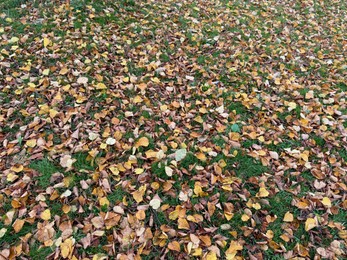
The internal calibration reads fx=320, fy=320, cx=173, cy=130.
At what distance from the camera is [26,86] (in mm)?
3521

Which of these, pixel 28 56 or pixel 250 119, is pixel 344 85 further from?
pixel 28 56

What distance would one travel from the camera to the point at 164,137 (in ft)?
10.3

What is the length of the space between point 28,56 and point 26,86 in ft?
Result: 1.96

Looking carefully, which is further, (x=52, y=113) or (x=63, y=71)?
(x=63, y=71)

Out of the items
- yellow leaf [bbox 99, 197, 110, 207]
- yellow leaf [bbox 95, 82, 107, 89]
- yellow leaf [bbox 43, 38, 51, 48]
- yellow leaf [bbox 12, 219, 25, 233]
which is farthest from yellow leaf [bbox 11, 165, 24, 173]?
yellow leaf [bbox 43, 38, 51, 48]

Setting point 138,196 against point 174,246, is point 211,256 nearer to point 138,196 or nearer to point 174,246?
point 174,246

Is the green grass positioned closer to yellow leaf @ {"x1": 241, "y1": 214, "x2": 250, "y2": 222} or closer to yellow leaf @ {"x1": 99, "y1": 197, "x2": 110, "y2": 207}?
yellow leaf @ {"x1": 99, "y1": 197, "x2": 110, "y2": 207}

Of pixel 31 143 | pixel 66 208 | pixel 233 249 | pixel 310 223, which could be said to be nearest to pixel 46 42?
pixel 31 143

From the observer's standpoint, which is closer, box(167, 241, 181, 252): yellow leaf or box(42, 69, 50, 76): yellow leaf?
box(167, 241, 181, 252): yellow leaf

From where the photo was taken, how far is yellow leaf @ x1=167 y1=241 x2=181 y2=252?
2.30 meters

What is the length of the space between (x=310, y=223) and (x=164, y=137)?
1.48 metres

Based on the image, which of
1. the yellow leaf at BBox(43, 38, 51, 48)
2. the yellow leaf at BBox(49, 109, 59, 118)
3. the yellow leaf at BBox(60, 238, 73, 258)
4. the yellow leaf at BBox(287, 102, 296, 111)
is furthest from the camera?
the yellow leaf at BBox(43, 38, 51, 48)

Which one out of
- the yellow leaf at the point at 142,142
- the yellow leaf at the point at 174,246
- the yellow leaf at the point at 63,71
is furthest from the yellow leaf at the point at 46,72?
the yellow leaf at the point at 174,246

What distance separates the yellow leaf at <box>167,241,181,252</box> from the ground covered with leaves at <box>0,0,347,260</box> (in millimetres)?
11
